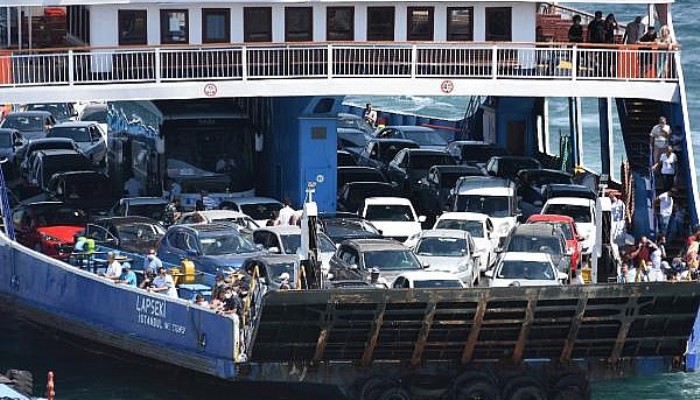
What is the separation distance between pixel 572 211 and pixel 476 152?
29.0 ft

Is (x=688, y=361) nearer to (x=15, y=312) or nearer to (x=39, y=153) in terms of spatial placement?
(x=15, y=312)

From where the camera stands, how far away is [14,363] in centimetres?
4144

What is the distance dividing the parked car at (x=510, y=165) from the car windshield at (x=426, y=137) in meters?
7.58

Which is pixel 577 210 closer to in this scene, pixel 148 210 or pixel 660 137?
pixel 660 137

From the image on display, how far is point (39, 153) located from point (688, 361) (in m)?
22.6

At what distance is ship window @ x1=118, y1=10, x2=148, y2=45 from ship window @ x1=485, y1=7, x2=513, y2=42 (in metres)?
7.37

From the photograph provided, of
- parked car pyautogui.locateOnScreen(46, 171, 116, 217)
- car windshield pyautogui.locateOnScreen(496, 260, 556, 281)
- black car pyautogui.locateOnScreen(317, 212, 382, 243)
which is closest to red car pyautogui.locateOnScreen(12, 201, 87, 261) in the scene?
parked car pyautogui.locateOnScreen(46, 171, 116, 217)

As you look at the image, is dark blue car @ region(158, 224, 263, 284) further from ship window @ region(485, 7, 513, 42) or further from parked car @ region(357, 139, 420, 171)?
parked car @ region(357, 139, 420, 171)

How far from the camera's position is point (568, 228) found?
43.4 metres

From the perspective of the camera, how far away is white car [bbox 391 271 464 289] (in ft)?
122

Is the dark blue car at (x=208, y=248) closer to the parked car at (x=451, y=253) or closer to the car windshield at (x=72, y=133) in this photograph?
the parked car at (x=451, y=253)

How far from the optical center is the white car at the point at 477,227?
140ft

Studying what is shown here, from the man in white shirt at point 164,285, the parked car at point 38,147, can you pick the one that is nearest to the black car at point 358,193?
the man in white shirt at point 164,285

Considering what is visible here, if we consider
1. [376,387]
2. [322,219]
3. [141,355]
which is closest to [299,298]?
[376,387]
